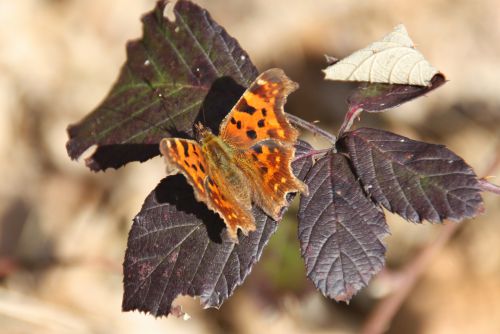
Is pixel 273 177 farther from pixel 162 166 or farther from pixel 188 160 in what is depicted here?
pixel 162 166

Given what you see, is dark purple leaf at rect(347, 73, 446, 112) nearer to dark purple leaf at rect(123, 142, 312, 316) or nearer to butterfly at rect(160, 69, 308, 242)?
butterfly at rect(160, 69, 308, 242)

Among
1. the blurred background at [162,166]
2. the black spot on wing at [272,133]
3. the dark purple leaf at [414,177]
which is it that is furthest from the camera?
the blurred background at [162,166]

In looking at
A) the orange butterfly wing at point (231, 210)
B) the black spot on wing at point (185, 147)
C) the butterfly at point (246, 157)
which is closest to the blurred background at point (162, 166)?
the butterfly at point (246, 157)

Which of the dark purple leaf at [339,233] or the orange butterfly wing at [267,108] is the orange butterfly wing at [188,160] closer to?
the orange butterfly wing at [267,108]

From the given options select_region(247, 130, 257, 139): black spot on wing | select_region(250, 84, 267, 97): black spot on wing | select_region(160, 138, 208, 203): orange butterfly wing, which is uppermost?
select_region(250, 84, 267, 97): black spot on wing

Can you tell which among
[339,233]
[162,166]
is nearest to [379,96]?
[339,233]

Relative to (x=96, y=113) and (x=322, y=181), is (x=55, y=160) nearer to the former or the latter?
(x=96, y=113)

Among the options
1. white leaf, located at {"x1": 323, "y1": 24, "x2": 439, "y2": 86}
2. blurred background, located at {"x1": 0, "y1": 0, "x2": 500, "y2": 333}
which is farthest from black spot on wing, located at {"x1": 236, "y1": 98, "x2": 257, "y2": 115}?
blurred background, located at {"x1": 0, "y1": 0, "x2": 500, "y2": 333}

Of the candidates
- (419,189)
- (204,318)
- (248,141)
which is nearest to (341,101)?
(204,318)
